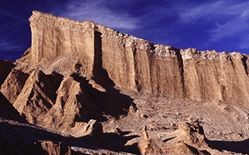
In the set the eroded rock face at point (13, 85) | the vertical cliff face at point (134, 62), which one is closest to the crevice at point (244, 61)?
the vertical cliff face at point (134, 62)

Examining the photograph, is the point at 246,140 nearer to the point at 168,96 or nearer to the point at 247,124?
the point at 247,124

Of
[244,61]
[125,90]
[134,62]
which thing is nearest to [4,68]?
[125,90]

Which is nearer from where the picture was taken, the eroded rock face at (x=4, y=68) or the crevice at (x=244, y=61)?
the eroded rock face at (x=4, y=68)

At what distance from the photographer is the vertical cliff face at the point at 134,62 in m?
115

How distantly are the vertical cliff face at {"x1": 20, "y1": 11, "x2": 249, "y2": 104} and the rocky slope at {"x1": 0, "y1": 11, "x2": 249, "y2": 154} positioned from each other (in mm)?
168

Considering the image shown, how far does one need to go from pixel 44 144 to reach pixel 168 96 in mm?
71599

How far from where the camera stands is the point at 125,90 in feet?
375

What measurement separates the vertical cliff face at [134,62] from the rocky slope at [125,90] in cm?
17

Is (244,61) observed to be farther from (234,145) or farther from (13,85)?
(13,85)

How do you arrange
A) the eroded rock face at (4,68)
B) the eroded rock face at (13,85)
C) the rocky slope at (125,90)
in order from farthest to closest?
the eroded rock face at (4,68)
the eroded rock face at (13,85)
the rocky slope at (125,90)

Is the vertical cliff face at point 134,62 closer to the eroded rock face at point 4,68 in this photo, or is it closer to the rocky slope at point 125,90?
the rocky slope at point 125,90

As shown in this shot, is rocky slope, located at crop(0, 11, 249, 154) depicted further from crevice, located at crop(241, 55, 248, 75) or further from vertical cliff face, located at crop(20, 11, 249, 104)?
crevice, located at crop(241, 55, 248, 75)

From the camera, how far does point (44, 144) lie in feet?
159

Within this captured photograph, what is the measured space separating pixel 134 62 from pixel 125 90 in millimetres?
9094
